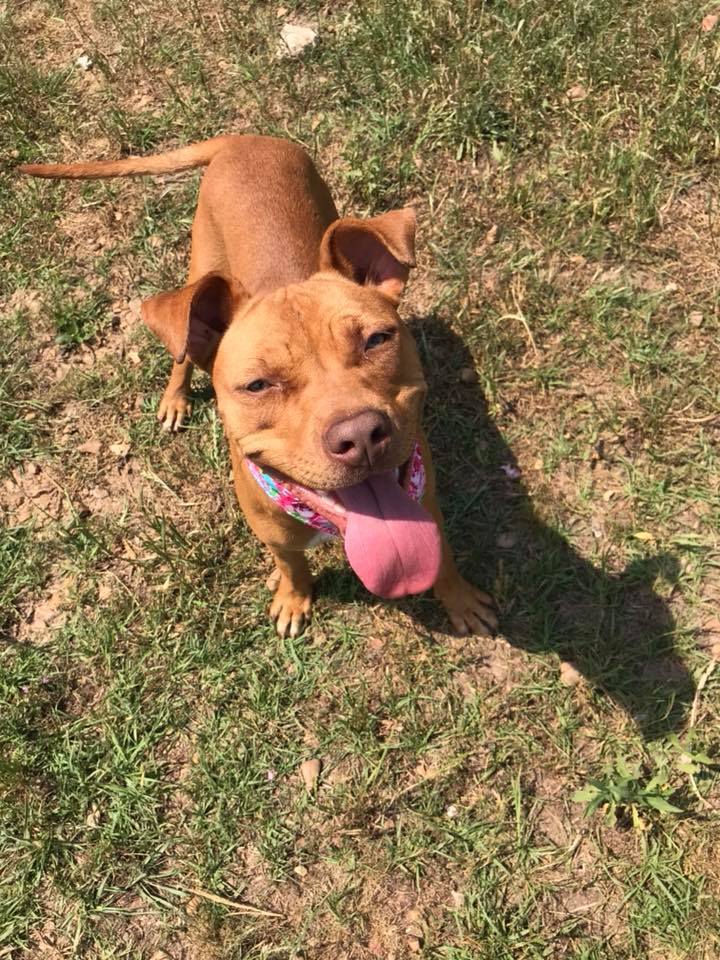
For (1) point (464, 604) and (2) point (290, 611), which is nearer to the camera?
(1) point (464, 604)

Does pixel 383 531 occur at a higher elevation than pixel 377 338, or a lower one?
lower

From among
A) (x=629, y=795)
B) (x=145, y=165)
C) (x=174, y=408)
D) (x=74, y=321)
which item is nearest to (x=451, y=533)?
(x=629, y=795)

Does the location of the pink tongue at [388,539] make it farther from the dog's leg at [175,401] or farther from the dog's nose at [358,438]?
the dog's leg at [175,401]

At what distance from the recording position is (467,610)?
4.27 meters

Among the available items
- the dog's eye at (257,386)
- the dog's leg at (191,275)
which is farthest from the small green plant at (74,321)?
the dog's eye at (257,386)

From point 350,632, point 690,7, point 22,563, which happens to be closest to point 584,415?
point 350,632

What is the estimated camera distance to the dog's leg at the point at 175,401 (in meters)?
4.97

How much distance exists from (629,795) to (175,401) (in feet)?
11.0

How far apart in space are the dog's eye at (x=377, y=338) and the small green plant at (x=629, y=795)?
2269 millimetres

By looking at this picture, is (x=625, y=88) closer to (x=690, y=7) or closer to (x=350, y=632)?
(x=690, y=7)

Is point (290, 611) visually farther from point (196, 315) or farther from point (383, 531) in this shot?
point (196, 315)

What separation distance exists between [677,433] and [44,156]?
4971mm

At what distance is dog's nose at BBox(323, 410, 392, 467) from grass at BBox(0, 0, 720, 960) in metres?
1.82

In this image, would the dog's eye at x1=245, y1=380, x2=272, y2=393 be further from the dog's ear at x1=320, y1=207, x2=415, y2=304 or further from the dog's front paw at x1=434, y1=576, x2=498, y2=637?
the dog's front paw at x1=434, y1=576, x2=498, y2=637
